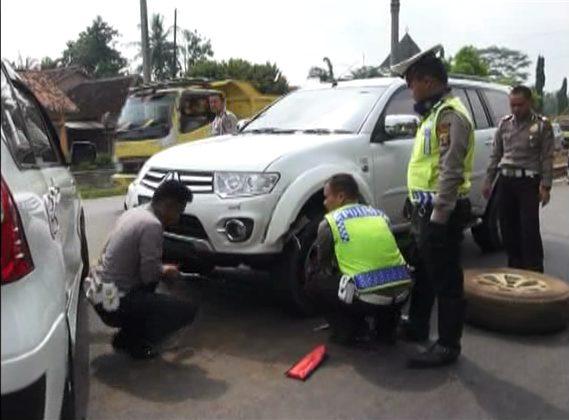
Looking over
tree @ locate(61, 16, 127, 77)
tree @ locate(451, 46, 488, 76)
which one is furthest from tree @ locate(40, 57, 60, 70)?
tree @ locate(451, 46, 488, 76)

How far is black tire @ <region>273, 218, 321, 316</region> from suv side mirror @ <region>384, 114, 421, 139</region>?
3.56 ft

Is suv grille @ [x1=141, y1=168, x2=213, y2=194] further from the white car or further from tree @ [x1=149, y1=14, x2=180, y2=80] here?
tree @ [x1=149, y1=14, x2=180, y2=80]

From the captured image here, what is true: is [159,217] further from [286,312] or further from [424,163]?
[424,163]

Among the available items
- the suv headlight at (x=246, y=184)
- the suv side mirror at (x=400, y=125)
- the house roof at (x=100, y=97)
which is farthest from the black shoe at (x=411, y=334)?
the house roof at (x=100, y=97)

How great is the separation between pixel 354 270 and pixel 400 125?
1.63 m

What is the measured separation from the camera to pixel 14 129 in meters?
2.77

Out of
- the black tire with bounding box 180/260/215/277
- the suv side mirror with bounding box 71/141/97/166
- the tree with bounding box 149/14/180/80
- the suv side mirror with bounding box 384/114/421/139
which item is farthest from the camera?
the tree with bounding box 149/14/180/80

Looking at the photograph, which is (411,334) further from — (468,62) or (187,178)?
(468,62)

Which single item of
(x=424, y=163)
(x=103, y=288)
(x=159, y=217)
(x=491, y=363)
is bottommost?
(x=491, y=363)

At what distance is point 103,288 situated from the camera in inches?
161

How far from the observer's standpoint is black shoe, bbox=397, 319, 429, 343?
4.55 metres

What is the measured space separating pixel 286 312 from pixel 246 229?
2.74ft

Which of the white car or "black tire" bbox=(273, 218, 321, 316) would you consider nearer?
the white car

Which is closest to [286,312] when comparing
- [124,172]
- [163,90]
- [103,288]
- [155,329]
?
[155,329]
